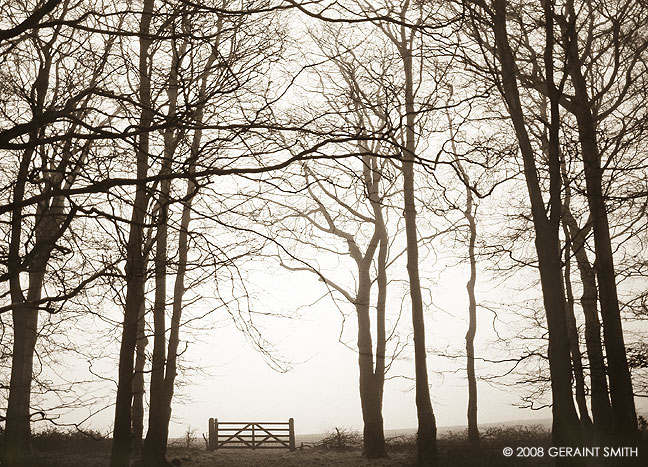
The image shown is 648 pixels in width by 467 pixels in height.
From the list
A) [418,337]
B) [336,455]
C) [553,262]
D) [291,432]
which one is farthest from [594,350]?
[291,432]

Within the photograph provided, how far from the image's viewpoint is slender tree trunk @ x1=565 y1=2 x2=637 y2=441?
7.34m

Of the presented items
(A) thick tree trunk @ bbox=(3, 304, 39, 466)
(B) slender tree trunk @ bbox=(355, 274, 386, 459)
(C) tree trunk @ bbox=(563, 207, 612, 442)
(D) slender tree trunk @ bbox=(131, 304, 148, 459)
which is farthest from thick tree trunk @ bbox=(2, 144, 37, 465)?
(C) tree trunk @ bbox=(563, 207, 612, 442)

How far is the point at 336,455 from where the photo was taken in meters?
17.4

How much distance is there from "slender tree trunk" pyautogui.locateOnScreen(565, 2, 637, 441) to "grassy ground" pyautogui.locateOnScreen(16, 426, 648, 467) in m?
0.78

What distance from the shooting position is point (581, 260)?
14.5 metres

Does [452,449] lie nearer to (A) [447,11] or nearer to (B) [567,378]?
(B) [567,378]

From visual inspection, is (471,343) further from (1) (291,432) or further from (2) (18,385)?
(2) (18,385)

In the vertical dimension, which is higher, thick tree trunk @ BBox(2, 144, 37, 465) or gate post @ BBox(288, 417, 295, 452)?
thick tree trunk @ BBox(2, 144, 37, 465)

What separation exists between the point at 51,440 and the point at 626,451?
53.2 feet

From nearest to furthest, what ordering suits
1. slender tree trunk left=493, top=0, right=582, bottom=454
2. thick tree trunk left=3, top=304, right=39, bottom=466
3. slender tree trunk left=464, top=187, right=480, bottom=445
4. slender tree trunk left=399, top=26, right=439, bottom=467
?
slender tree trunk left=493, top=0, right=582, bottom=454 < thick tree trunk left=3, top=304, right=39, bottom=466 < slender tree trunk left=399, top=26, right=439, bottom=467 < slender tree trunk left=464, top=187, right=480, bottom=445

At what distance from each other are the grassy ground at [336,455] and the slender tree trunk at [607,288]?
0.78m

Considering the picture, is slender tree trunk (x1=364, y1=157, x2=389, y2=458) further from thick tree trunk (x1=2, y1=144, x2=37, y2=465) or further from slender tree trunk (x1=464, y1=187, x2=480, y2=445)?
thick tree trunk (x1=2, y1=144, x2=37, y2=465)

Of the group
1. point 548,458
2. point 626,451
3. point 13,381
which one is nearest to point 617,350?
point 626,451

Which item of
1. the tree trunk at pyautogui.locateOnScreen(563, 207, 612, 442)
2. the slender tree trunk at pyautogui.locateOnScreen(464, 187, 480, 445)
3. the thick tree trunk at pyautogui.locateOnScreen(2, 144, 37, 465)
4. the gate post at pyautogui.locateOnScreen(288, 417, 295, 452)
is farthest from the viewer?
the gate post at pyautogui.locateOnScreen(288, 417, 295, 452)
